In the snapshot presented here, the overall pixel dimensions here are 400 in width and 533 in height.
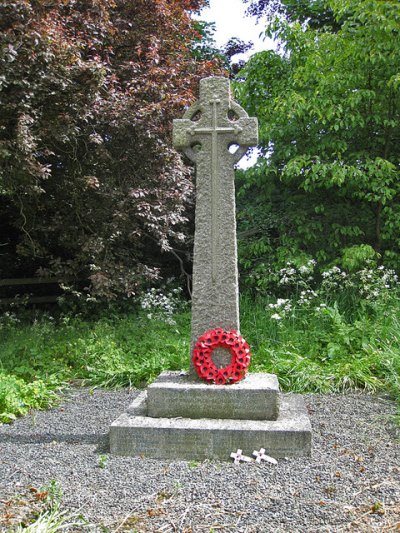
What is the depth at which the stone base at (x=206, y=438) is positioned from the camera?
11.5 feet

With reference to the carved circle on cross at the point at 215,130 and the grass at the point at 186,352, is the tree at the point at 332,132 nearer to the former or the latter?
the grass at the point at 186,352

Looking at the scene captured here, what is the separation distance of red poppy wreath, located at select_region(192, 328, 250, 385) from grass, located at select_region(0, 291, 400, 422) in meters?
1.67

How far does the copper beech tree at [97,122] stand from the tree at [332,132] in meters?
1.26

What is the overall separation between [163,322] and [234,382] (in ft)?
12.2

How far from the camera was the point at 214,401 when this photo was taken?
377 centimetres

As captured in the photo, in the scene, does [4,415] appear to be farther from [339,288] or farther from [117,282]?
[339,288]

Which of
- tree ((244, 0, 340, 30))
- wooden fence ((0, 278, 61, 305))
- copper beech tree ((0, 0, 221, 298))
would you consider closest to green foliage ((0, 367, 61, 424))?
copper beech tree ((0, 0, 221, 298))

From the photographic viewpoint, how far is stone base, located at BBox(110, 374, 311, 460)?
3.50m

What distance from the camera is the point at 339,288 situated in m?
7.80

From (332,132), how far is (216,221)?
4751 millimetres

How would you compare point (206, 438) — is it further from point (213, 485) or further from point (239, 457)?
point (213, 485)

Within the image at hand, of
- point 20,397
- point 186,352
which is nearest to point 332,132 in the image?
point 186,352

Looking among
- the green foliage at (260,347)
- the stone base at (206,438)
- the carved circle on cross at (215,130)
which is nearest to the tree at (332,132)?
the green foliage at (260,347)

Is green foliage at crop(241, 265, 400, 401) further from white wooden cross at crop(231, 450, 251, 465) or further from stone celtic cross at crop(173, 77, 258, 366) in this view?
white wooden cross at crop(231, 450, 251, 465)
